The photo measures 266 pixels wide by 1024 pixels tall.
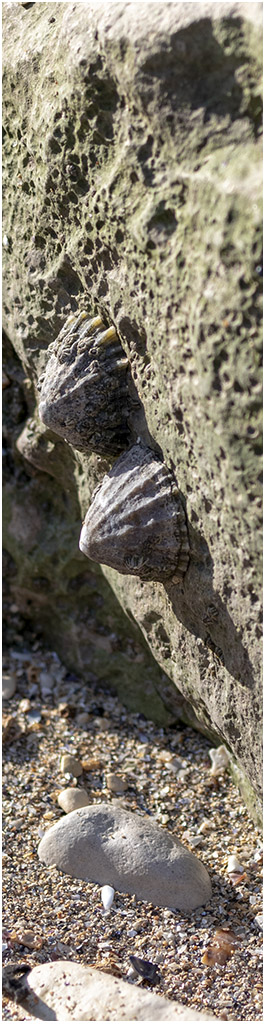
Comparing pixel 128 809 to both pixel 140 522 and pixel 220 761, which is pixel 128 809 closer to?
pixel 220 761

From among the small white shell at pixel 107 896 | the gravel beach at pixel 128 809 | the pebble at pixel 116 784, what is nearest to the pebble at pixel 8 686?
the gravel beach at pixel 128 809

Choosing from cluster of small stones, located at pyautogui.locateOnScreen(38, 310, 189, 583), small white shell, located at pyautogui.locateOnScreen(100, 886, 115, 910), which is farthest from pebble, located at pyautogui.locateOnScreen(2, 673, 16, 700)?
cluster of small stones, located at pyautogui.locateOnScreen(38, 310, 189, 583)

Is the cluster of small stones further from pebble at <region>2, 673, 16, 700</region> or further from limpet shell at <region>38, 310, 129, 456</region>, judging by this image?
pebble at <region>2, 673, 16, 700</region>

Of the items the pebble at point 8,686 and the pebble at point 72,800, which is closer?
the pebble at point 72,800

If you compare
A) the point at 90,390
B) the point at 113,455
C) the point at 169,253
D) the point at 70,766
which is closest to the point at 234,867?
the point at 70,766

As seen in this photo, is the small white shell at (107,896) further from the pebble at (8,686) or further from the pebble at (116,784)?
the pebble at (8,686)

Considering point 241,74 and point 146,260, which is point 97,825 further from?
point 241,74
